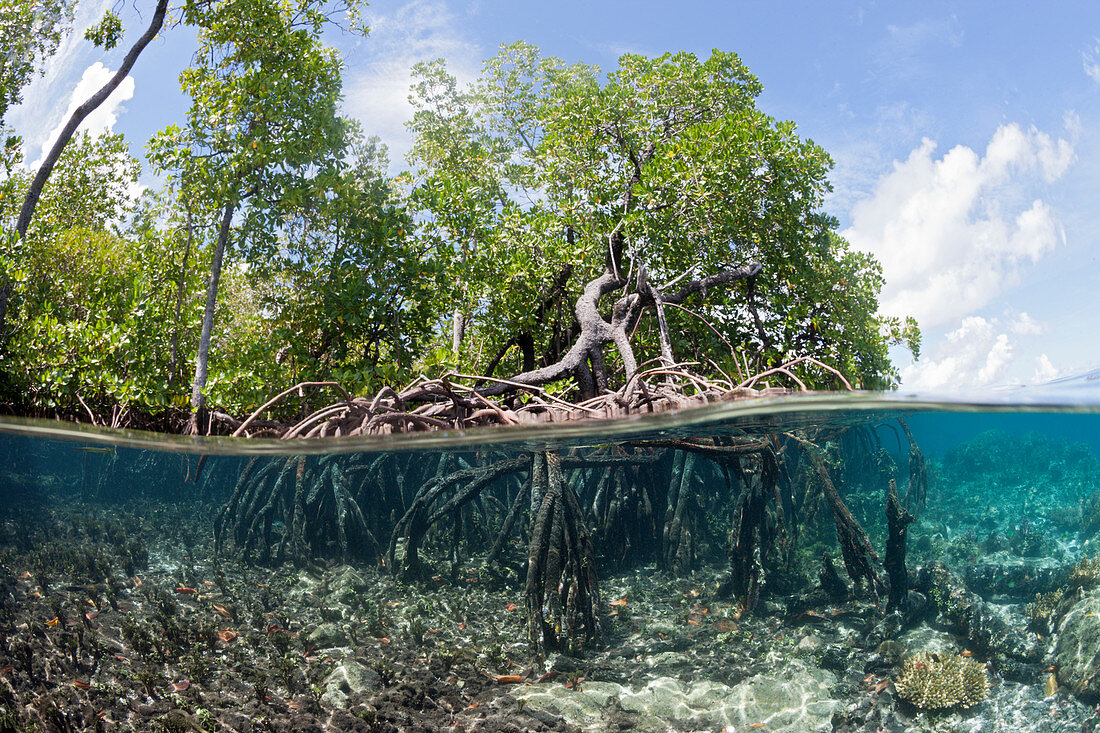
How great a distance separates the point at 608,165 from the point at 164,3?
751 centimetres

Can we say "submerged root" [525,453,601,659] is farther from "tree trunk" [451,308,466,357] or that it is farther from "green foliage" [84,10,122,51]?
"green foliage" [84,10,122,51]

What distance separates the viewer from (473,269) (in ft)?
32.3

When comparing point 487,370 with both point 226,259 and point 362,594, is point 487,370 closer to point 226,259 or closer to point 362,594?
point 226,259

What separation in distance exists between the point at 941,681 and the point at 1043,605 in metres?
0.65

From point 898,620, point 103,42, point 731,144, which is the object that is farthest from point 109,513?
point 103,42

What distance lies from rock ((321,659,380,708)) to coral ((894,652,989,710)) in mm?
2685

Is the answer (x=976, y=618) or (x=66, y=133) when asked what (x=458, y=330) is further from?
(x=976, y=618)

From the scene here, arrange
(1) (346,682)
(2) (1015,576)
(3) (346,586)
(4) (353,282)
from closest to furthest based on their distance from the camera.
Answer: (2) (1015,576)
(1) (346,682)
(3) (346,586)
(4) (353,282)

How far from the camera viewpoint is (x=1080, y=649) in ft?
10.5

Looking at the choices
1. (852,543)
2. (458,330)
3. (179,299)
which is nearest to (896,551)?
(852,543)

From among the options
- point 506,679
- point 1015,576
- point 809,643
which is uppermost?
point 1015,576

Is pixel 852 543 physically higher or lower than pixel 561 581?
higher

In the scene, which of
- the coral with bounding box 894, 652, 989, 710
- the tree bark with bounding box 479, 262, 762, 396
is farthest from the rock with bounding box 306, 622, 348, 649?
the tree bark with bounding box 479, 262, 762, 396

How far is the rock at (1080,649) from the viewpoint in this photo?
3.14m
